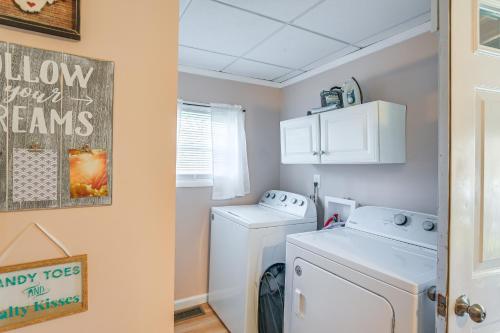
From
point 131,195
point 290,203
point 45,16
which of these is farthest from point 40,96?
point 290,203

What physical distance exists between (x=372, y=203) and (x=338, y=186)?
1.13 feet

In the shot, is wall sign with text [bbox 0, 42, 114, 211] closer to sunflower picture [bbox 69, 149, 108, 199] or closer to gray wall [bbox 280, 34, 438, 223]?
sunflower picture [bbox 69, 149, 108, 199]

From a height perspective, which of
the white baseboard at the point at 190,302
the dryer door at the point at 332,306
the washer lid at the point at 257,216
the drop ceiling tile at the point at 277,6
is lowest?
the white baseboard at the point at 190,302

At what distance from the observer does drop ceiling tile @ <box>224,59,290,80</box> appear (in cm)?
246

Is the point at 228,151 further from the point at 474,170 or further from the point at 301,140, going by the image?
the point at 474,170

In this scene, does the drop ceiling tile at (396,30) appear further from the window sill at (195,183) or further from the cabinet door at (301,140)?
the window sill at (195,183)

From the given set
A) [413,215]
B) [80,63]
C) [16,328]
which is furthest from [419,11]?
[16,328]

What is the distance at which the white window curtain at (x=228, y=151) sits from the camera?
2.68m

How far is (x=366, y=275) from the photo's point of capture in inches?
50.8

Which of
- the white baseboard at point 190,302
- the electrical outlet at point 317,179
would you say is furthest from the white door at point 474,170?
the white baseboard at point 190,302

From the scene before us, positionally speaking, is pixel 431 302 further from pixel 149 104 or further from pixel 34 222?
pixel 34 222

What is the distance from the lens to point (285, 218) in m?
2.30

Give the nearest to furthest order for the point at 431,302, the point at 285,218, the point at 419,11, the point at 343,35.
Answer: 1. the point at 431,302
2. the point at 419,11
3. the point at 343,35
4. the point at 285,218

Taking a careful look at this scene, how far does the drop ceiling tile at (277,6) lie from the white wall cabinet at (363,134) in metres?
0.72
